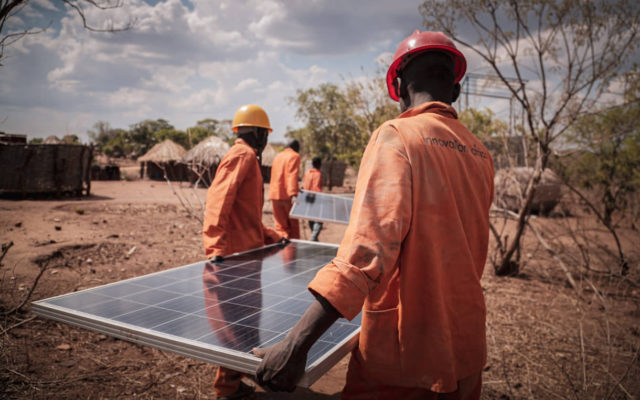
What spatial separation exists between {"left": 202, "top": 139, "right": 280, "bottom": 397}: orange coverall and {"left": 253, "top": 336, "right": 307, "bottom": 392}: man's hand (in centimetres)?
205

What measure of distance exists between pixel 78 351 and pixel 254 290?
9.56 feet

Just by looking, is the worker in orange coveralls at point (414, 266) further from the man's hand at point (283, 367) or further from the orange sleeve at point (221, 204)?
the orange sleeve at point (221, 204)

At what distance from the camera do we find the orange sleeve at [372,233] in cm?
130

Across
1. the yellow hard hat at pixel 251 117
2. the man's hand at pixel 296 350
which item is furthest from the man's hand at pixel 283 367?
the yellow hard hat at pixel 251 117

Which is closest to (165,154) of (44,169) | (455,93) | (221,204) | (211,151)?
(211,151)

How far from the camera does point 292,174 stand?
26.0 ft

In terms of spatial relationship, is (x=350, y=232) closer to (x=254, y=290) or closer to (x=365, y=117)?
(x=254, y=290)

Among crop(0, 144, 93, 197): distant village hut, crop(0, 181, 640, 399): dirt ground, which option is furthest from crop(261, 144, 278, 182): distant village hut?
crop(0, 181, 640, 399): dirt ground

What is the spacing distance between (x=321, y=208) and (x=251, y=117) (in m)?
2.04

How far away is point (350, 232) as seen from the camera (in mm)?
1368

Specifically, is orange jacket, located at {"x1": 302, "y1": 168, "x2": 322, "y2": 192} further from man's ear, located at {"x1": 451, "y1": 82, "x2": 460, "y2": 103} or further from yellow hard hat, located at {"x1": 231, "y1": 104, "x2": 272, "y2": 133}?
man's ear, located at {"x1": 451, "y1": 82, "x2": 460, "y2": 103}

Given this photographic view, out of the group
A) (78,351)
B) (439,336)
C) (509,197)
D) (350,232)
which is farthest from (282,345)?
(509,197)

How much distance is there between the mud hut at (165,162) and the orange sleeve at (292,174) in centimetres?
2733

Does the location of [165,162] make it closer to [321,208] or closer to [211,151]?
[211,151]
